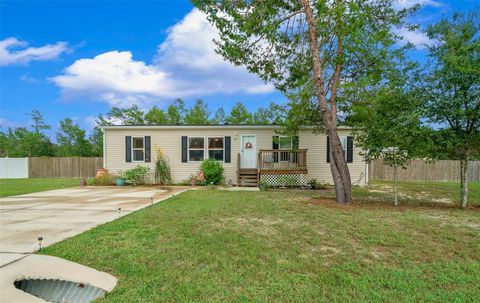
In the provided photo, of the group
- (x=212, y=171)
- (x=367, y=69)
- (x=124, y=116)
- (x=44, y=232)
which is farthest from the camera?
(x=124, y=116)

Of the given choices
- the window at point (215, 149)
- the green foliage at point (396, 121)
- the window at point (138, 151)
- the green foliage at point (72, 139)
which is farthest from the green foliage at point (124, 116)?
the green foliage at point (396, 121)

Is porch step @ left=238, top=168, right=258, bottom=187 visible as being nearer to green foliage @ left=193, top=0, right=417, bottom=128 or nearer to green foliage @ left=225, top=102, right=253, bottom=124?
green foliage @ left=193, top=0, right=417, bottom=128

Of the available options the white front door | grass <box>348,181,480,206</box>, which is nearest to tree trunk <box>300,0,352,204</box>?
grass <box>348,181,480,206</box>

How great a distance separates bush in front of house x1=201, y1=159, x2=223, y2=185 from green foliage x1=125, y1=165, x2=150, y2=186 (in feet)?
9.60

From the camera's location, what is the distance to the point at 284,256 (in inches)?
130

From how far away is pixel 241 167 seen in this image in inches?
487

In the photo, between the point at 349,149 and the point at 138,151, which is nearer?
the point at 349,149

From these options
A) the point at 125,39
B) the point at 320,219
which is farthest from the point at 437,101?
the point at 125,39

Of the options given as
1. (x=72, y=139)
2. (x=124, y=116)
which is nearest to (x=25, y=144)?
(x=72, y=139)

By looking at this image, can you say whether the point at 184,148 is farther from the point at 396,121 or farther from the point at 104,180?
the point at 396,121

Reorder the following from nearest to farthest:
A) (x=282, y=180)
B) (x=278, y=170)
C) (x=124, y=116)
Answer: (x=278, y=170) < (x=282, y=180) < (x=124, y=116)

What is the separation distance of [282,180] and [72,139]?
2231 centimetres

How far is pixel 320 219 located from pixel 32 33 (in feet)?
44.1

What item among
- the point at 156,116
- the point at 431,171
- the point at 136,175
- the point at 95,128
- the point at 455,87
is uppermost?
the point at 156,116
